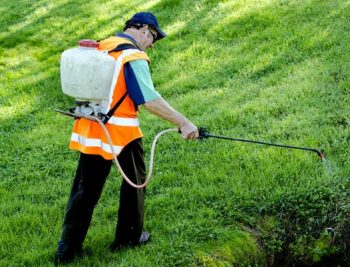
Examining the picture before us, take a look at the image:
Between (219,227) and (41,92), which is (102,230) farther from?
(41,92)

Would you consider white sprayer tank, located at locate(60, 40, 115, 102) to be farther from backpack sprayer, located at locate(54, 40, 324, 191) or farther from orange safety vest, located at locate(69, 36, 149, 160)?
orange safety vest, located at locate(69, 36, 149, 160)

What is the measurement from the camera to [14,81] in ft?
32.8

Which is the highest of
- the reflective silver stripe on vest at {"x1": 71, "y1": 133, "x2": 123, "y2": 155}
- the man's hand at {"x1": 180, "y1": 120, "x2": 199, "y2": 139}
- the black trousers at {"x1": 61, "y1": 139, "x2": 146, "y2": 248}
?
the reflective silver stripe on vest at {"x1": 71, "y1": 133, "x2": 123, "y2": 155}

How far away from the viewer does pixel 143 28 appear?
4.69 meters

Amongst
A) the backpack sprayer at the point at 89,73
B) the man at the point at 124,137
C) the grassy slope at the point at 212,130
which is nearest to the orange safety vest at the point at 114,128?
the man at the point at 124,137

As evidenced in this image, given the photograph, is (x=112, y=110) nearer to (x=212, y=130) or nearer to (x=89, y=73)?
(x=89, y=73)

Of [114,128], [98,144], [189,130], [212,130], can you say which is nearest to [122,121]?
[114,128]

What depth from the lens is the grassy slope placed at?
542 centimetres

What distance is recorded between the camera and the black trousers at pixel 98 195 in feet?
15.6

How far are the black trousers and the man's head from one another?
0.81 metres

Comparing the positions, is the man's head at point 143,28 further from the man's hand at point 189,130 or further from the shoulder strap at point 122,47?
the man's hand at point 189,130

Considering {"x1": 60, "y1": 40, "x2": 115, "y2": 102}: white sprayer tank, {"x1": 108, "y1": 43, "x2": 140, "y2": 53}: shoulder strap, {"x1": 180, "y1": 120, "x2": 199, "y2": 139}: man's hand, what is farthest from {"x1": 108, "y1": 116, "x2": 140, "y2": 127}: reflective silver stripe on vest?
{"x1": 108, "y1": 43, "x2": 140, "y2": 53}: shoulder strap

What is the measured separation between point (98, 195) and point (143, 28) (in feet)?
4.64

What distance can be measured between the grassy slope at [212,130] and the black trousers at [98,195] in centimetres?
27
